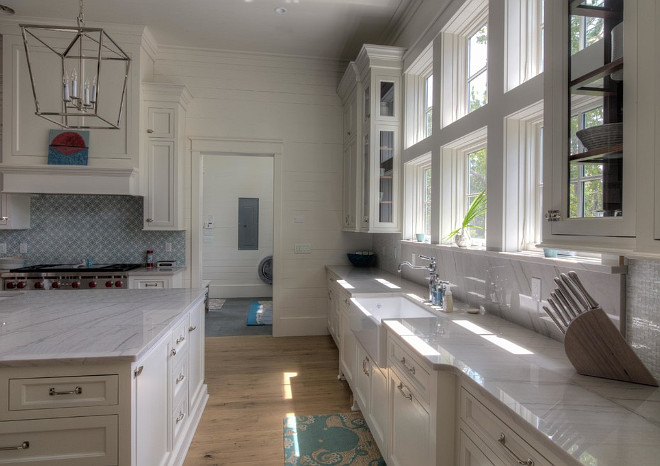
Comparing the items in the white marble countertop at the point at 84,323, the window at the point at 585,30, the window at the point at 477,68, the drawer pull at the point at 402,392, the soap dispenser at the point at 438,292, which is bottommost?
the drawer pull at the point at 402,392

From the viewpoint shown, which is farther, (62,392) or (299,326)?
(299,326)

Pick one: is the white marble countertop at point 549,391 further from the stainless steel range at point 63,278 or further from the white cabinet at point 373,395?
the stainless steel range at point 63,278

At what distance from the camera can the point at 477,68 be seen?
258 cm

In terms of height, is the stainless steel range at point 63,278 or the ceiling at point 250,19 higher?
the ceiling at point 250,19

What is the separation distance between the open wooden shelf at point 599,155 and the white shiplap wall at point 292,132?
381 cm

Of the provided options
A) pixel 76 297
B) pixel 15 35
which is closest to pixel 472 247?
pixel 76 297

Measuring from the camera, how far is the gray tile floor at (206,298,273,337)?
16.1 feet

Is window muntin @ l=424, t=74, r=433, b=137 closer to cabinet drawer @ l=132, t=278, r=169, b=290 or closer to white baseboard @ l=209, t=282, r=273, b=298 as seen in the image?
cabinet drawer @ l=132, t=278, r=169, b=290

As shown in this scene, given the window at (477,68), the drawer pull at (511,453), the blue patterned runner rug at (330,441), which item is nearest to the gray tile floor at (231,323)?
the blue patterned runner rug at (330,441)

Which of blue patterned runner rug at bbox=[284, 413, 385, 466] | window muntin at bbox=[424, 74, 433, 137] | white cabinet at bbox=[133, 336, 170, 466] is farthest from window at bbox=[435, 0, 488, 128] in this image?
white cabinet at bbox=[133, 336, 170, 466]

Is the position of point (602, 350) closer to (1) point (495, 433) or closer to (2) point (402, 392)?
(1) point (495, 433)

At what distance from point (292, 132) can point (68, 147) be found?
241 centimetres

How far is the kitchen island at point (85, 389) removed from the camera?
143cm

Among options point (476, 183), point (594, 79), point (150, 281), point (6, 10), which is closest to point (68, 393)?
point (594, 79)
